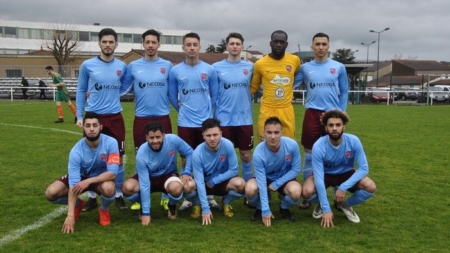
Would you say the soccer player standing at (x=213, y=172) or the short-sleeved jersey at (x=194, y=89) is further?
the short-sleeved jersey at (x=194, y=89)

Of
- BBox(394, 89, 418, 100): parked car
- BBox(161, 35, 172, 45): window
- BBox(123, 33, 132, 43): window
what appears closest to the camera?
BBox(394, 89, 418, 100): parked car

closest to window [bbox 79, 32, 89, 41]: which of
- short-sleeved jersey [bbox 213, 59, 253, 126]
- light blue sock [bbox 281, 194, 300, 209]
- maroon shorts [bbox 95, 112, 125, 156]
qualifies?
maroon shorts [bbox 95, 112, 125, 156]

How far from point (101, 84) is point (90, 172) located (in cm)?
105

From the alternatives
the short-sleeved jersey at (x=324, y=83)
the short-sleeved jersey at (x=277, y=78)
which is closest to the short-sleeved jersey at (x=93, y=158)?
the short-sleeved jersey at (x=277, y=78)

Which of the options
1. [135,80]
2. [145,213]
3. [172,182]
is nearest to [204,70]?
[135,80]

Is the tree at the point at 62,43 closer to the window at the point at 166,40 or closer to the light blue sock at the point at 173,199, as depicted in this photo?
the window at the point at 166,40

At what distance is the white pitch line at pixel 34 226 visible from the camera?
407 centimetres

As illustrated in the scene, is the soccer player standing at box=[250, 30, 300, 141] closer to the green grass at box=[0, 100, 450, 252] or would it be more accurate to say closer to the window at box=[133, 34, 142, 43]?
the green grass at box=[0, 100, 450, 252]

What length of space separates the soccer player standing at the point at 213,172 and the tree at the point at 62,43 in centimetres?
3609

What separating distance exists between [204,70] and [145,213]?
1729mm

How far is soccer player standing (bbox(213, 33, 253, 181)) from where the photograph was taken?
205 inches

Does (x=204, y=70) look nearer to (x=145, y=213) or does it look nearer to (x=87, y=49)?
(x=145, y=213)

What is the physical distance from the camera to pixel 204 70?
203 inches

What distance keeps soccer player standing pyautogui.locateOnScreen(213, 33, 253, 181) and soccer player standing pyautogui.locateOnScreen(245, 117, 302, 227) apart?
0.64m
